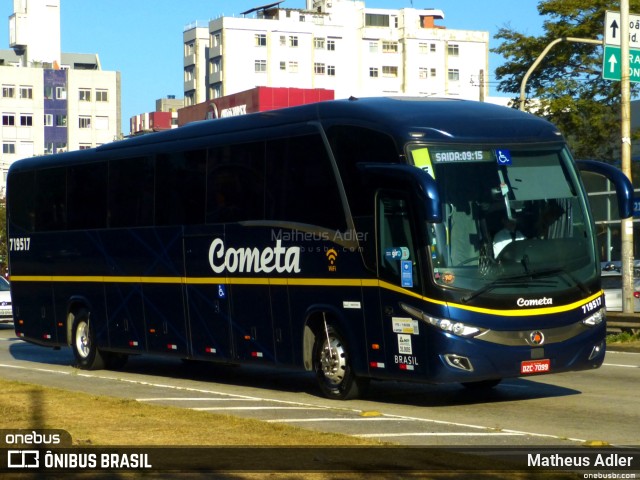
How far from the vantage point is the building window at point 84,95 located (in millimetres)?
135750

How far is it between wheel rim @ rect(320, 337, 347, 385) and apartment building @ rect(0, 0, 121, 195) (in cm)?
11580

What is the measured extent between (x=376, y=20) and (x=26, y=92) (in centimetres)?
3923

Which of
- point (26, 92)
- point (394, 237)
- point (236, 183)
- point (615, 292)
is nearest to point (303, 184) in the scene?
point (236, 183)

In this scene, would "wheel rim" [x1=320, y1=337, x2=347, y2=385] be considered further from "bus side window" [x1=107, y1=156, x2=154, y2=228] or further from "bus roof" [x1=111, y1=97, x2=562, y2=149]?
"bus side window" [x1=107, y1=156, x2=154, y2=228]

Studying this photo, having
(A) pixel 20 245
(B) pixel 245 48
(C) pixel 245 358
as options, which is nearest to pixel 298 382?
(C) pixel 245 358

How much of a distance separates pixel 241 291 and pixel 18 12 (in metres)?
126

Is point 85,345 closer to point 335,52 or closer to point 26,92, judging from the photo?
point 26,92

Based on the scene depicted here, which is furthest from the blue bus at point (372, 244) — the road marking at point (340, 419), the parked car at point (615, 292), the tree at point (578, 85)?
the tree at point (578, 85)

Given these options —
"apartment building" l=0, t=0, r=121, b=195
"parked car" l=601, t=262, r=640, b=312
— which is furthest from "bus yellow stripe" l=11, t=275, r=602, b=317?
"apartment building" l=0, t=0, r=121, b=195

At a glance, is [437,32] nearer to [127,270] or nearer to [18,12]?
[18,12]

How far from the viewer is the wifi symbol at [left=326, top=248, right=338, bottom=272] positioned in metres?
16.0

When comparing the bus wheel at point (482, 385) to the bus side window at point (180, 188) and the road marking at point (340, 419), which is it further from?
the bus side window at point (180, 188)

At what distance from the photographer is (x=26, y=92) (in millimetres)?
132750

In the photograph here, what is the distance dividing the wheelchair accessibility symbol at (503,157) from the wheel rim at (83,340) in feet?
32.6
